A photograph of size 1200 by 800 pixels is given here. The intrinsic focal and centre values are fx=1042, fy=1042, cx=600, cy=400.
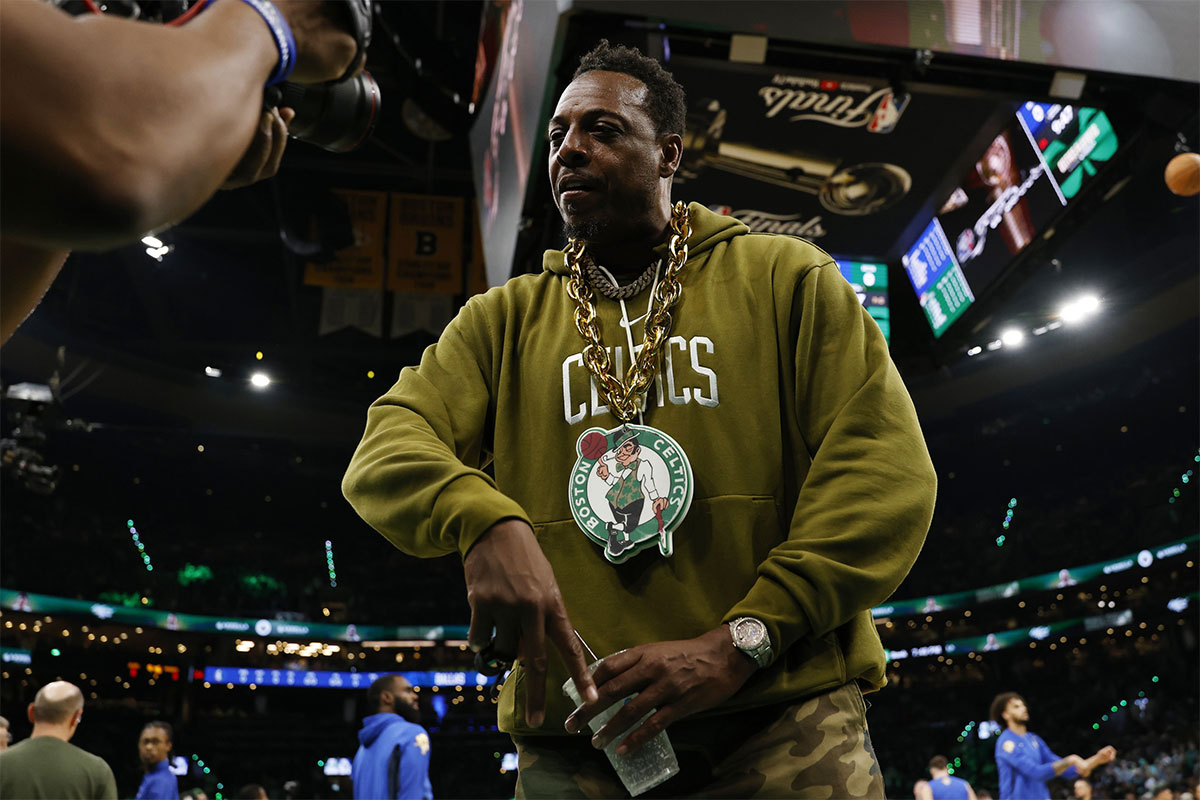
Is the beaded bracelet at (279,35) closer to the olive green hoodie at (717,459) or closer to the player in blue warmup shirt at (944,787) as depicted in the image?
the olive green hoodie at (717,459)

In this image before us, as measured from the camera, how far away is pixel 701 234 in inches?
71.0

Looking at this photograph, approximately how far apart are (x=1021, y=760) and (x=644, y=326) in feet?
21.7

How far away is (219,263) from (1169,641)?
16.0m

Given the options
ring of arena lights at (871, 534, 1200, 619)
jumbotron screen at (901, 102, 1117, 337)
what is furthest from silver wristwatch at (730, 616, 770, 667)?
ring of arena lights at (871, 534, 1200, 619)

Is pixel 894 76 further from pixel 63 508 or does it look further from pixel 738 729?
pixel 63 508

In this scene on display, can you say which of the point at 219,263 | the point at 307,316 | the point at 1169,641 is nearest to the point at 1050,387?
the point at 1169,641

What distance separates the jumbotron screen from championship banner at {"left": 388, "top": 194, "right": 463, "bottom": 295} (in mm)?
4351

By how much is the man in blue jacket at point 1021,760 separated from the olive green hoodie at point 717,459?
6.35 m

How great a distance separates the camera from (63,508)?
19.6m

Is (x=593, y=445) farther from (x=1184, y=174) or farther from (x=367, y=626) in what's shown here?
(x=367, y=626)

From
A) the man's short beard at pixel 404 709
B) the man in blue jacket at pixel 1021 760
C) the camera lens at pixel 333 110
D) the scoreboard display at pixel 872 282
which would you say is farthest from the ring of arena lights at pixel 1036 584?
the camera lens at pixel 333 110

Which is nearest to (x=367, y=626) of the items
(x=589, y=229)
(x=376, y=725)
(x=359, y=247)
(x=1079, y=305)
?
(x=359, y=247)

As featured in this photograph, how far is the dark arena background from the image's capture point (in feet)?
17.9

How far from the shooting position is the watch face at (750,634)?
1333mm
